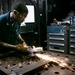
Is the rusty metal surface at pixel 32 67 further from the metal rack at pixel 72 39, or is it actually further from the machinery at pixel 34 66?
the metal rack at pixel 72 39

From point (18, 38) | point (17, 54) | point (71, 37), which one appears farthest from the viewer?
point (71, 37)

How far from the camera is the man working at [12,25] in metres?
1.57

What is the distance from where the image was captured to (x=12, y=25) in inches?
71.1

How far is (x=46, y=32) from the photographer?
12.4ft

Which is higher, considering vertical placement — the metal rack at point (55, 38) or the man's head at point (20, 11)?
the man's head at point (20, 11)

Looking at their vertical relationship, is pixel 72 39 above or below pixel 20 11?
below

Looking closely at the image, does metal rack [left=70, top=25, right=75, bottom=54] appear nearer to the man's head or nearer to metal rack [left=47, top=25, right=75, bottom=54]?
metal rack [left=47, top=25, right=75, bottom=54]

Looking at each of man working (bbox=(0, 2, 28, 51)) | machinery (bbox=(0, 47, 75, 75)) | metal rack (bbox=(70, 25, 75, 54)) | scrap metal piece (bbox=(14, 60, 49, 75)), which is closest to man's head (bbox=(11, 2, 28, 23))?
man working (bbox=(0, 2, 28, 51))

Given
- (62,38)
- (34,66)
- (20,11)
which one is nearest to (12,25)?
(20,11)

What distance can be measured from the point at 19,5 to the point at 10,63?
0.62 meters

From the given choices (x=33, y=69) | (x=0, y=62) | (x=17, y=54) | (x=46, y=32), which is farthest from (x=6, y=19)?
(x=46, y=32)

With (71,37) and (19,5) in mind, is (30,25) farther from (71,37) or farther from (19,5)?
(19,5)

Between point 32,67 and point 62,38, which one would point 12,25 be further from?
point 62,38

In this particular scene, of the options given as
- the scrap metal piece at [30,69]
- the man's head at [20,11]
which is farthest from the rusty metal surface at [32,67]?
the man's head at [20,11]
